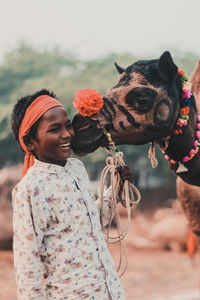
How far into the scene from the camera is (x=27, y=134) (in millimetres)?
2092

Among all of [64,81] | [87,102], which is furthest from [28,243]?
[64,81]

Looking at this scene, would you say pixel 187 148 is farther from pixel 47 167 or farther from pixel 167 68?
pixel 47 167

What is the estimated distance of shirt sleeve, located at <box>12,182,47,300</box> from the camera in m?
1.92

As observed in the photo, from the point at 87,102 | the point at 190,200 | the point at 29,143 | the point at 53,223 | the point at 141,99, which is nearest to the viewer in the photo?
the point at 53,223

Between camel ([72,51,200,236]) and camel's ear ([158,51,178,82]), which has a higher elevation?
camel's ear ([158,51,178,82])

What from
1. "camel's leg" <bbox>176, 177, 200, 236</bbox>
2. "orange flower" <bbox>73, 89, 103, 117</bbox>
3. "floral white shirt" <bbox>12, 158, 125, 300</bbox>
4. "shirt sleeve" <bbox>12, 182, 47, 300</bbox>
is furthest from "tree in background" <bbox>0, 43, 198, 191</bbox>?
"shirt sleeve" <bbox>12, 182, 47, 300</bbox>

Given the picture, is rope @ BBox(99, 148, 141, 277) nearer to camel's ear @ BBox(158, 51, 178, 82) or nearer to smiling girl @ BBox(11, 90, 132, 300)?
smiling girl @ BBox(11, 90, 132, 300)

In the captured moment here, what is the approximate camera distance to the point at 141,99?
8.38 ft

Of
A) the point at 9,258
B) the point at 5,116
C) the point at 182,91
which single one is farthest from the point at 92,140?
the point at 5,116

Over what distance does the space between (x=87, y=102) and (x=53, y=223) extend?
720 mm

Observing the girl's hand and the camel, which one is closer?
the girl's hand

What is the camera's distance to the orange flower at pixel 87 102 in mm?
2381

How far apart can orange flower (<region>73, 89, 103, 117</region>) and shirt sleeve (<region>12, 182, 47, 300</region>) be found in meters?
0.62

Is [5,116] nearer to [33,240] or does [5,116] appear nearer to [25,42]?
[25,42]
